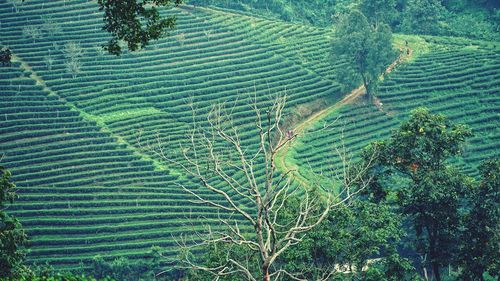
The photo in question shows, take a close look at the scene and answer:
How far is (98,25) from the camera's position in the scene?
54.7 metres

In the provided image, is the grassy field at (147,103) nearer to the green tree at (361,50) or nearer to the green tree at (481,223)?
the green tree at (361,50)

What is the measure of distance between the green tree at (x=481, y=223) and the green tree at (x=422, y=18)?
36.3 metres

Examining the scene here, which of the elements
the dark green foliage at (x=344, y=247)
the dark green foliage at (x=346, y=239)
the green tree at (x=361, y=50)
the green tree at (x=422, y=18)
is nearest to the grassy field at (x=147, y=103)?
the green tree at (x=361, y=50)

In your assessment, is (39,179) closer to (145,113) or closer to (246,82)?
(145,113)

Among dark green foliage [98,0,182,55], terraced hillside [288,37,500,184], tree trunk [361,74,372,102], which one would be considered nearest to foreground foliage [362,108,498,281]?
dark green foliage [98,0,182,55]

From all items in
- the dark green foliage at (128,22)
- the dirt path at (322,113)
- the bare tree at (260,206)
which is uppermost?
the dark green foliage at (128,22)

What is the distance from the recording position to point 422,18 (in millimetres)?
57625

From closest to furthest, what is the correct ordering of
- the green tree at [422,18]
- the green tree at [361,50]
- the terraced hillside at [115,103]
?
the terraced hillside at [115,103]
the green tree at [361,50]
the green tree at [422,18]

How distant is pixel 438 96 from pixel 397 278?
2772 cm

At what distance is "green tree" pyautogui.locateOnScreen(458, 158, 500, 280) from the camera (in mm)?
22562

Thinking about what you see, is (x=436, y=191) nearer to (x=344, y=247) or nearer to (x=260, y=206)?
(x=344, y=247)

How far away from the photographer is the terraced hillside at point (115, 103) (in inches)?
1427

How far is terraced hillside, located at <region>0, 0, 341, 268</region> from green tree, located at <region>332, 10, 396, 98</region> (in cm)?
259

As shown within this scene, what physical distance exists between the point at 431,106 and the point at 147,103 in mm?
19000
